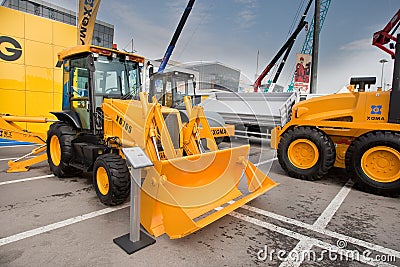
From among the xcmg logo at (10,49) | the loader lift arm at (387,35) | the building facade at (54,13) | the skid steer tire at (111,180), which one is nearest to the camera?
the skid steer tire at (111,180)

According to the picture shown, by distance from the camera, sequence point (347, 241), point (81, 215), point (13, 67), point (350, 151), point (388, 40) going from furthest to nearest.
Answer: point (388, 40) → point (13, 67) → point (350, 151) → point (81, 215) → point (347, 241)

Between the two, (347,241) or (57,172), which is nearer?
(347,241)

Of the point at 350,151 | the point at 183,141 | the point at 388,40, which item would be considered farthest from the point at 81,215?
the point at 388,40

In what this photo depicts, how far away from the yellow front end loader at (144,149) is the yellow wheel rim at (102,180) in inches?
0.5

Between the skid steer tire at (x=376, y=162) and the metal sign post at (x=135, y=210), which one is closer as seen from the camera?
the metal sign post at (x=135, y=210)

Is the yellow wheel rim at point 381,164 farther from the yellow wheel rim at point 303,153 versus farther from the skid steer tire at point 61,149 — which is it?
the skid steer tire at point 61,149

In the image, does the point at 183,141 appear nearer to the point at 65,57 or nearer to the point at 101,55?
the point at 101,55

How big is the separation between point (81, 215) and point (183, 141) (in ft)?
5.41

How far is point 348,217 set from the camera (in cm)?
352

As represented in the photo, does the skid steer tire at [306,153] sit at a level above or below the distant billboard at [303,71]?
below

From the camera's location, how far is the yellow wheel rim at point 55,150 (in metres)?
4.89

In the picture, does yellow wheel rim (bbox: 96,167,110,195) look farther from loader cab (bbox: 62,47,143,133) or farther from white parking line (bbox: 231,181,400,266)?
white parking line (bbox: 231,181,400,266)

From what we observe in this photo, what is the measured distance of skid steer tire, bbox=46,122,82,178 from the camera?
4.49 meters

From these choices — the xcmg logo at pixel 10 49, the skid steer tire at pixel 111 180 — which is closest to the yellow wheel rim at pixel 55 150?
the skid steer tire at pixel 111 180
